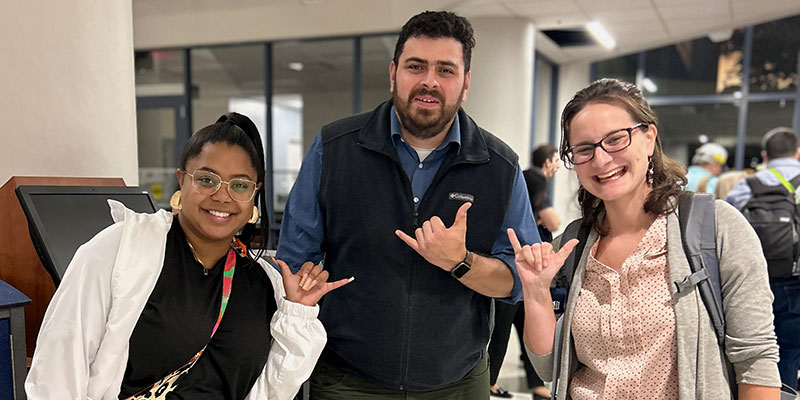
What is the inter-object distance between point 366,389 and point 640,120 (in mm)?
1087

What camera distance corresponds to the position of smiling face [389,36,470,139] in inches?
59.6

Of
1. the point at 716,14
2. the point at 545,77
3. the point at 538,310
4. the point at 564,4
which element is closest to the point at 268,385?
the point at 538,310

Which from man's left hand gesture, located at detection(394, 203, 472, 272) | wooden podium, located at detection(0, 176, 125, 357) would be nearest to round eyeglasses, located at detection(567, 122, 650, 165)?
man's left hand gesture, located at detection(394, 203, 472, 272)

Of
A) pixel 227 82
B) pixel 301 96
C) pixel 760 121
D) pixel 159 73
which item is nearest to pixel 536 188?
pixel 301 96

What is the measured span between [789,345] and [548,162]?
1.79 metres

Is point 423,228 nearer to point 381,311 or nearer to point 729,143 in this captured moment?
point 381,311

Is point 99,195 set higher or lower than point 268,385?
higher

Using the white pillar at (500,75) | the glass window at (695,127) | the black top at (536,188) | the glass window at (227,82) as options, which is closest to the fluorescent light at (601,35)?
the white pillar at (500,75)

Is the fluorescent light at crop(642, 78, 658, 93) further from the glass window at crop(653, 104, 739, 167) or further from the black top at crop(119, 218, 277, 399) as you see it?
the black top at crop(119, 218, 277, 399)

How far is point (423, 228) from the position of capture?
1.44 m

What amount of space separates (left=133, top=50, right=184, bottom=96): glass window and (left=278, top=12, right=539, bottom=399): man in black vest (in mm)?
6771

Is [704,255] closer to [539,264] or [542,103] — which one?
[539,264]

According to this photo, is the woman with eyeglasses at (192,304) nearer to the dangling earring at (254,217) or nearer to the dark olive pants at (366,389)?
the dangling earring at (254,217)

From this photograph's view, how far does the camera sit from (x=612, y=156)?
1.34 m
